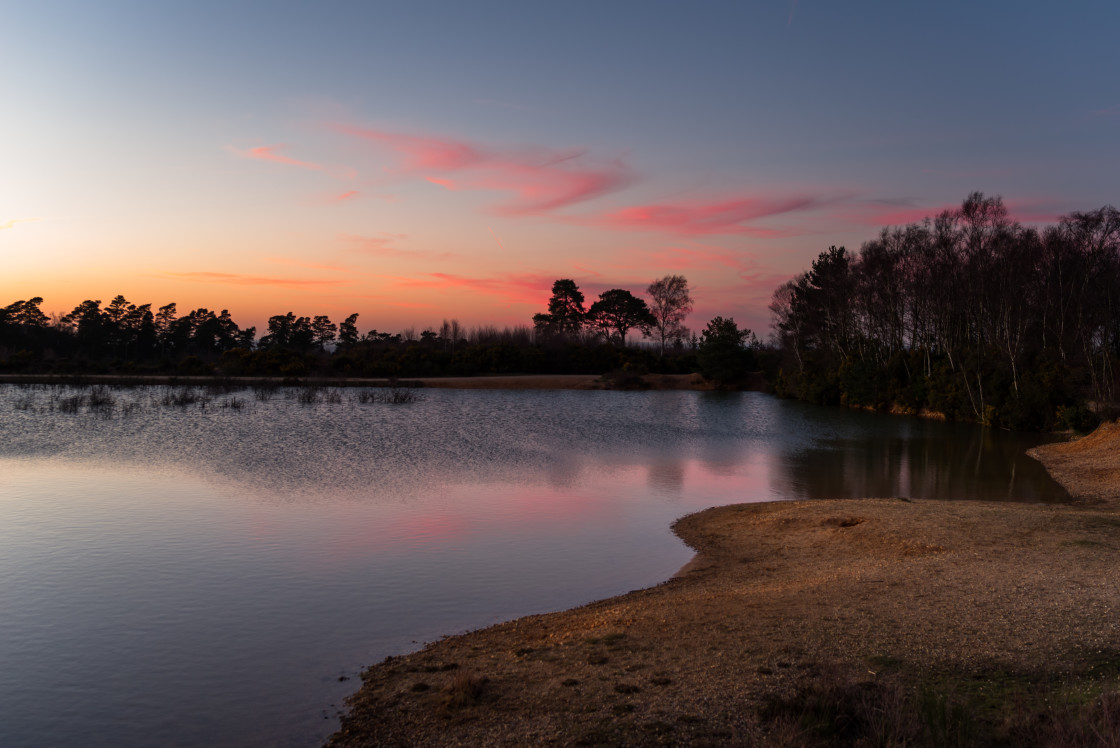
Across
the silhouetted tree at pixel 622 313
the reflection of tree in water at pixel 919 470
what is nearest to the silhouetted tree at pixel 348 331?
the silhouetted tree at pixel 622 313

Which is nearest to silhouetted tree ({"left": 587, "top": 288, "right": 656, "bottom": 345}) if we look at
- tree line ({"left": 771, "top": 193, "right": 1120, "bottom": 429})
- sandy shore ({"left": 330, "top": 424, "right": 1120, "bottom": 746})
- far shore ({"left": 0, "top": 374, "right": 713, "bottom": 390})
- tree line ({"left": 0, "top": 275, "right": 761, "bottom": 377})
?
tree line ({"left": 0, "top": 275, "right": 761, "bottom": 377})

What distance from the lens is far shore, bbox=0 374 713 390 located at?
53.0m

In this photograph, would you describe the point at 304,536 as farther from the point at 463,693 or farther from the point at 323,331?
the point at 323,331

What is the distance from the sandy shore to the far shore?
167ft

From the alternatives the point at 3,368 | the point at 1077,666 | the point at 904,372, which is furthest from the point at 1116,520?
the point at 3,368

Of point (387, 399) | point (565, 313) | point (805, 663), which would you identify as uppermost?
point (565, 313)

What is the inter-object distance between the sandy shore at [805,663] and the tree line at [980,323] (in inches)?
998

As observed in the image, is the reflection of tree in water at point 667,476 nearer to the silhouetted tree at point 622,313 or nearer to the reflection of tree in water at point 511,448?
the reflection of tree in water at point 511,448

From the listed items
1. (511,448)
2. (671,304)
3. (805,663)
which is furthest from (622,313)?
(805,663)

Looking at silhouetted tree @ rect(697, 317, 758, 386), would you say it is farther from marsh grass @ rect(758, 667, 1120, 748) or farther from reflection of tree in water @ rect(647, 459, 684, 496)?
marsh grass @ rect(758, 667, 1120, 748)

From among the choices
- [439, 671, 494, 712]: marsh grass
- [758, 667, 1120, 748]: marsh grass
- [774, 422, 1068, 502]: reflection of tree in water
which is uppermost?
[758, 667, 1120, 748]: marsh grass

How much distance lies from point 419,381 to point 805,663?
58388mm

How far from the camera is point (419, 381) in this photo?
62469 millimetres

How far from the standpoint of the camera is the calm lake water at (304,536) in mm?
6609
